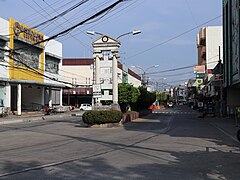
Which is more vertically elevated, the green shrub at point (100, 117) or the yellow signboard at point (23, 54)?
the yellow signboard at point (23, 54)

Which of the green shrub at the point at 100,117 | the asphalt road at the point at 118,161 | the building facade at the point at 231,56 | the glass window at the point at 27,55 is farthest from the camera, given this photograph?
the glass window at the point at 27,55

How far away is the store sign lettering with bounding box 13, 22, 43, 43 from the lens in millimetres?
44787

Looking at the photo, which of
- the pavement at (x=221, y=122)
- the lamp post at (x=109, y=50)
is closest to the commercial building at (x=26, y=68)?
the pavement at (x=221, y=122)

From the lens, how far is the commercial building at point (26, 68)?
1681 inches

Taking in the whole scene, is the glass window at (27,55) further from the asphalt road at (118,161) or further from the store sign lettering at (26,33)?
the asphalt road at (118,161)

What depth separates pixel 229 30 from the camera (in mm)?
35906

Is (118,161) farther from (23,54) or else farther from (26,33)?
(26,33)

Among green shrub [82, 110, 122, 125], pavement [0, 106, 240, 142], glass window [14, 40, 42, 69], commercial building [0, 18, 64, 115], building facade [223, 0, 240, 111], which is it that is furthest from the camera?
glass window [14, 40, 42, 69]

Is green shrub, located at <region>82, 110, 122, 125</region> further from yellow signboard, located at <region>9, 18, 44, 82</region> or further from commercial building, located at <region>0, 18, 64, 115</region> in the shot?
yellow signboard, located at <region>9, 18, 44, 82</region>

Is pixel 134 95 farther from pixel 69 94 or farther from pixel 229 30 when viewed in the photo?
pixel 69 94

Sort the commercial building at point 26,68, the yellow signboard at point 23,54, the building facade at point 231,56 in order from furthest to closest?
1. the yellow signboard at point 23,54
2. the commercial building at point 26,68
3. the building facade at point 231,56

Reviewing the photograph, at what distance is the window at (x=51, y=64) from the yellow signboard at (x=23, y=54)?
2.86m

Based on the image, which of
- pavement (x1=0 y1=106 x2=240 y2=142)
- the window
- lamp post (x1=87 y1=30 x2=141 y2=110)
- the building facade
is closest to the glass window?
the window

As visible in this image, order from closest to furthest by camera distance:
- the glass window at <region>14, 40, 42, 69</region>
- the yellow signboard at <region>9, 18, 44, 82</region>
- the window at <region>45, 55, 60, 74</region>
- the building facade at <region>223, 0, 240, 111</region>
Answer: the building facade at <region>223, 0, 240, 111</region> < the yellow signboard at <region>9, 18, 44, 82</region> < the glass window at <region>14, 40, 42, 69</region> < the window at <region>45, 55, 60, 74</region>
